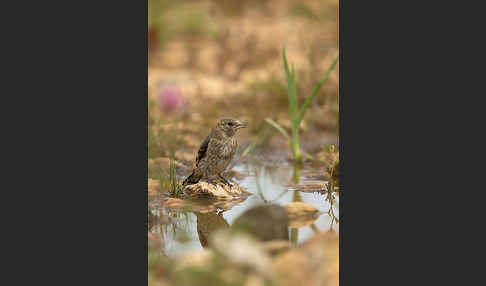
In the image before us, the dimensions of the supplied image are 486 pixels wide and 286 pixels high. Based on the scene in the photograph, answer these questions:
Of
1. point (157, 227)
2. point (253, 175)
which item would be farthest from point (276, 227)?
point (253, 175)

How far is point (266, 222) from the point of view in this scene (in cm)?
336

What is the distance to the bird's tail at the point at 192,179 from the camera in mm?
4895

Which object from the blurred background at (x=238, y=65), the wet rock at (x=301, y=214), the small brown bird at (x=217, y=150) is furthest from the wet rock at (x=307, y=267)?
the blurred background at (x=238, y=65)

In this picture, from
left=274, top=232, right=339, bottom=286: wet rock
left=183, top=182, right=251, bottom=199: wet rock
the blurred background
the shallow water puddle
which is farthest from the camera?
the blurred background

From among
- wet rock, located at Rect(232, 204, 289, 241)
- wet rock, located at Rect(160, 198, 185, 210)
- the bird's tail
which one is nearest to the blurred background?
the bird's tail

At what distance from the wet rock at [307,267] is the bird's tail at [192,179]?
1724 mm

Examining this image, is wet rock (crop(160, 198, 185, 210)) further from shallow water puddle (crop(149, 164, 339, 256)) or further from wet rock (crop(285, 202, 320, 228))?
wet rock (crop(285, 202, 320, 228))

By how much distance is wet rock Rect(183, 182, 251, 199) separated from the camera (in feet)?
15.3

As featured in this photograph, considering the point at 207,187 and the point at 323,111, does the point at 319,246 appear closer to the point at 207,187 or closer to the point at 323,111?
the point at 207,187

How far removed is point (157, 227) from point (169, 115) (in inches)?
87.6

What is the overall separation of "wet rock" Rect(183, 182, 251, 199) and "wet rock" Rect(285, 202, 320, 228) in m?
0.68

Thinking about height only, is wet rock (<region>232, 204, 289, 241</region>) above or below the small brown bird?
below

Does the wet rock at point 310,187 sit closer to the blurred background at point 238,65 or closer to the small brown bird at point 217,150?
the small brown bird at point 217,150

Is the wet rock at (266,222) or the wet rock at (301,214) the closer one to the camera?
the wet rock at (266,222)
